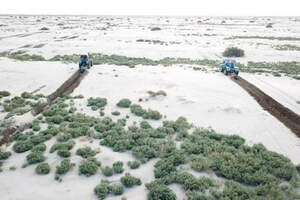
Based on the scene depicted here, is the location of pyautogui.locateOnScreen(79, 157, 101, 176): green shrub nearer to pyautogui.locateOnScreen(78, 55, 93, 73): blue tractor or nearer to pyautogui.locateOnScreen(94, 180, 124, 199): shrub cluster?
pyautogui.locateOnScreen(94, 180, 124, 199): shrub cluster

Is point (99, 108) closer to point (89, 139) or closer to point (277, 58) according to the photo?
point (89, 139)

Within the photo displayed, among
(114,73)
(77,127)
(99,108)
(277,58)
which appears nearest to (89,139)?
(77,127)

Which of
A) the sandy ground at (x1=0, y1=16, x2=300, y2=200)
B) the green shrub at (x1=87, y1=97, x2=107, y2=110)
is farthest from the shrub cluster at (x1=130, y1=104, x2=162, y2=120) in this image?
the green shrub at (x1=87, y1=97, x2=107, y2=110)

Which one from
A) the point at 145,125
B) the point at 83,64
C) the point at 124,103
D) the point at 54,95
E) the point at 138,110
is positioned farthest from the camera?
the point at 83,64

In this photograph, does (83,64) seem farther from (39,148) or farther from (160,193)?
(160,193)

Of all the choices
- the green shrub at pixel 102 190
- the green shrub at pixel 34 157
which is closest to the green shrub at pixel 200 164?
the green shrub at pixel 102 190

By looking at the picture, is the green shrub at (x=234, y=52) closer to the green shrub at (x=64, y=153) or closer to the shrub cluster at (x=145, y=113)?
the shrub cluster at (x=145, y=113)

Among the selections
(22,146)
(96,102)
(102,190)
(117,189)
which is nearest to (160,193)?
(117,189)
